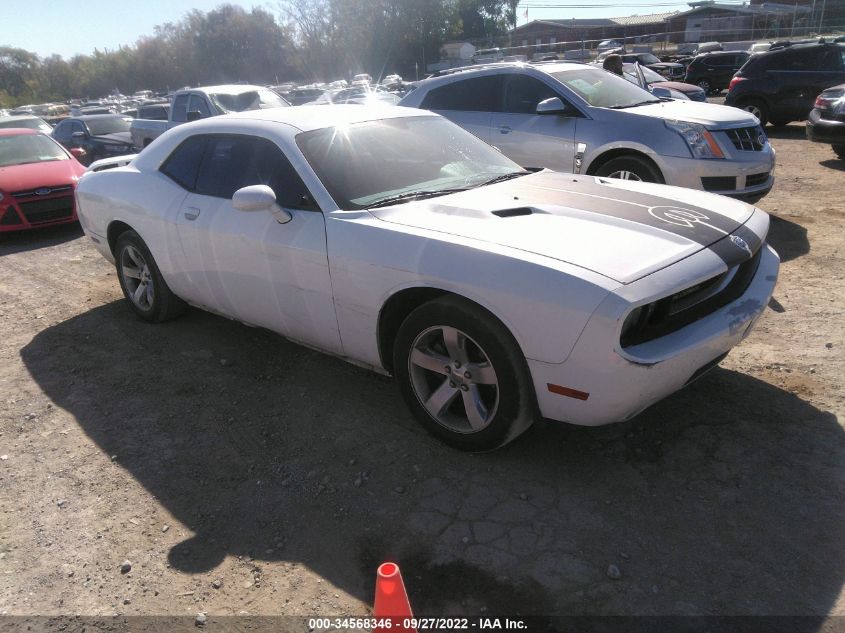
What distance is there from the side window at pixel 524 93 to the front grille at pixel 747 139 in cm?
182

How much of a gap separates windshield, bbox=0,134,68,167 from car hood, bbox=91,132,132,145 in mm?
3435

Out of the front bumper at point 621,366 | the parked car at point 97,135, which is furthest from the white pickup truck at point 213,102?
the front bumper at point 621,366

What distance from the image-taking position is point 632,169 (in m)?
6.55

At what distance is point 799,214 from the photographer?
24.2 feet

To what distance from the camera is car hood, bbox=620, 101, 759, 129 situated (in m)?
6.50

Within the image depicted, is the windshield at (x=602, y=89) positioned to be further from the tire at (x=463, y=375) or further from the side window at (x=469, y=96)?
the tire at (x=463, y=375)

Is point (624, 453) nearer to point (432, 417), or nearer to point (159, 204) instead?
point (432, 417)

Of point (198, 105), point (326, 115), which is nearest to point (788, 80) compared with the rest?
point (198, 105)

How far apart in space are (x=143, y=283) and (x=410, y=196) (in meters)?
Answer: 2.69

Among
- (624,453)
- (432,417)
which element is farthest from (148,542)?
(624,453)

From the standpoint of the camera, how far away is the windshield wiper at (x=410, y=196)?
352 cm

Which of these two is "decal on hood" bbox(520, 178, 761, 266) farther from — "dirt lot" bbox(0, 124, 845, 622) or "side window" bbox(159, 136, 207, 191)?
"side window" bbox(159, 136, 207, 191)

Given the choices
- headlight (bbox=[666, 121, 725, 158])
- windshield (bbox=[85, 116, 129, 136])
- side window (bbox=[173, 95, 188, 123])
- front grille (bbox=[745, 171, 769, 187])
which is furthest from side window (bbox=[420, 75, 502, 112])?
windshield (bbox=[85, 116, 129, 136])

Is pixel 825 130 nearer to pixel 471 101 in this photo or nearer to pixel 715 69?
pixel 471 101
